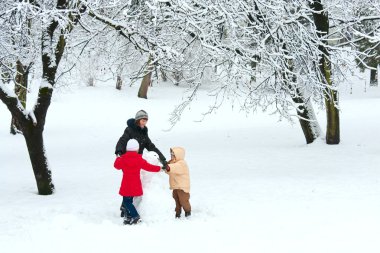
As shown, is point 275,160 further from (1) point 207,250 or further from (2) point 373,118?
(2) point 373,118

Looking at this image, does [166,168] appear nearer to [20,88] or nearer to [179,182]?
[179,182]

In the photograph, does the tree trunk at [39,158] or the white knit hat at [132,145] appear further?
the tree trunk at [39,158]

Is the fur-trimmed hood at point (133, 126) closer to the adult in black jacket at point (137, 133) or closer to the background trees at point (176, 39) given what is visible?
the adult in black jacket at point (137, 133)

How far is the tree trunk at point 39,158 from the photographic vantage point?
9.43 metres

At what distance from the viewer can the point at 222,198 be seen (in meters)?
8.60

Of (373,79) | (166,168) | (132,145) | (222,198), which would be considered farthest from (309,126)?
(373,79)

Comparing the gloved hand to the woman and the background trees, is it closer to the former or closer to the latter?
the woman

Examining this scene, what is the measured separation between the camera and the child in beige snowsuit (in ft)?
23.5

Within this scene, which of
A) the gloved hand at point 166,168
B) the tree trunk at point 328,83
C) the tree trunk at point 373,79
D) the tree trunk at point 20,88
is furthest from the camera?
the tree trunk at point 373,79

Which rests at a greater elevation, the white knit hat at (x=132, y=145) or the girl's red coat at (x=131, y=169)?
the white knit hat at (x=132, y=145)

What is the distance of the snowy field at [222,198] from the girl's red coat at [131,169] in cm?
33

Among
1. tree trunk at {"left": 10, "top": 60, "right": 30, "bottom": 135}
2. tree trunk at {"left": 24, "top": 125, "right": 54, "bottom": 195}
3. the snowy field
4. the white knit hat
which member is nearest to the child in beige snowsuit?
the snowy field

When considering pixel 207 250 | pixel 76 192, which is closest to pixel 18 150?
pixel 76 192

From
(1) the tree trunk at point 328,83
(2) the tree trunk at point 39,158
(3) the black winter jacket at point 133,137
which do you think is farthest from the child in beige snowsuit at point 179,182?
(1) the tree trunk at point 328,83
